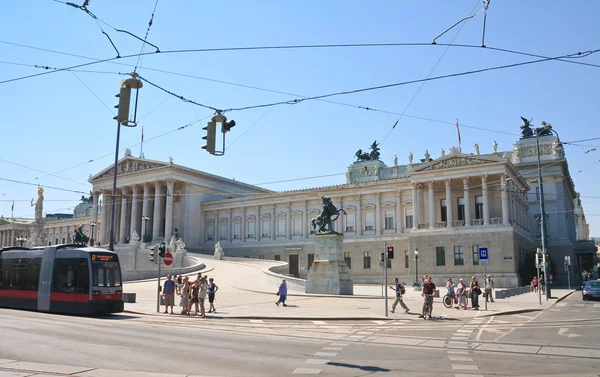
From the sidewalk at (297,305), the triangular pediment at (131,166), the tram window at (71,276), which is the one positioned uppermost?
the triangular pediment at (131,166)

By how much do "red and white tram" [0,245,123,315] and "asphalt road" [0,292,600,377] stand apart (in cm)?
281

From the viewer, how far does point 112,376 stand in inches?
385

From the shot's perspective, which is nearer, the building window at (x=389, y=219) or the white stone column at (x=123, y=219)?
the building window at (x=389, y=219)

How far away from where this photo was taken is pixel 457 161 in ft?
192

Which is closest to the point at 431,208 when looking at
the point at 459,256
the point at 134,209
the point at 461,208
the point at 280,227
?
the point at 461,208

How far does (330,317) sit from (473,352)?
33.1 feet

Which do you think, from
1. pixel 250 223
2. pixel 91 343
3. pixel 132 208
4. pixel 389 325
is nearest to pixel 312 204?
pixel 250 223

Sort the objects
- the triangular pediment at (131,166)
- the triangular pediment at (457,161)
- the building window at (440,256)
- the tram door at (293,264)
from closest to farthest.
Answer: the triangular pediment at (457,161)
the building window at (440,256)
the tram door at (293,264)
the triangular pediment at (131,166)

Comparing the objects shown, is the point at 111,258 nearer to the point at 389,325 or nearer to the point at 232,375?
the point at 389,325

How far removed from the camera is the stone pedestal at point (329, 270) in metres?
36.1

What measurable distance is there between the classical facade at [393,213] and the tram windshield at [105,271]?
1388 inches

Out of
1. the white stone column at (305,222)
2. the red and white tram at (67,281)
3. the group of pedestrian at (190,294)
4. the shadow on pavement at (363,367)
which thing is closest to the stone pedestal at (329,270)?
the group of pedestrian at (190,294)

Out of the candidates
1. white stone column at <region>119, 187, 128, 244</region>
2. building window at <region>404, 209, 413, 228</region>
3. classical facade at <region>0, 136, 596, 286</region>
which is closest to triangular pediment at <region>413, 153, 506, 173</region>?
classical facade at <region>0, 136, 596, 286</region>

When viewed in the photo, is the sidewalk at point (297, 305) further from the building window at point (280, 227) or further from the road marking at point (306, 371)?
the building window at point (280, 227)
